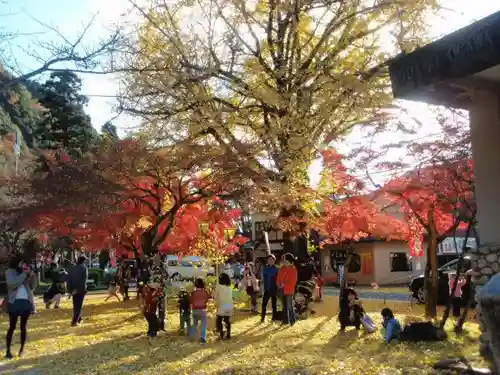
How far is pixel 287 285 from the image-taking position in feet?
37.4

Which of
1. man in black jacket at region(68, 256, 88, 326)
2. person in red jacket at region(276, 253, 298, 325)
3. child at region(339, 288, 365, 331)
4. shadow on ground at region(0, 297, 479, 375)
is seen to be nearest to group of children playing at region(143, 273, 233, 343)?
shadow on ground at region(0, 297, 479, 375)

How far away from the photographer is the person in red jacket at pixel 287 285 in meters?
11.3

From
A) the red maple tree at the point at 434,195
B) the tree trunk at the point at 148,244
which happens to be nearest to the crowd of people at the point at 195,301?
the red maple tree at the point at 434,195

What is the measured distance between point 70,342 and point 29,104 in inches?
1528

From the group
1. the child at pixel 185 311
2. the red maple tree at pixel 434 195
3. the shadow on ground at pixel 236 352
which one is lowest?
the shadow on ground at pixel 236 352

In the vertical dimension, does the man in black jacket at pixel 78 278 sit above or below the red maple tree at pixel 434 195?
below

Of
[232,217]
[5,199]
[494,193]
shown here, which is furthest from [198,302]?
[5,199]

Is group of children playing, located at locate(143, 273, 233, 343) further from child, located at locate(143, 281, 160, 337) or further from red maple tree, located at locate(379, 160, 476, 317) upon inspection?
red maple tree, located at locate(379, 160, 476, 317)

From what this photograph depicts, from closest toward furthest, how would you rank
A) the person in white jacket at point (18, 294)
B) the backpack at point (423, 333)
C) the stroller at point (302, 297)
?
the person in white jacket at point (18, 294) → the backpack at point (423, 333) → the stroller at point (302, 297)

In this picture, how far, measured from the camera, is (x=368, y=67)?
1234cm

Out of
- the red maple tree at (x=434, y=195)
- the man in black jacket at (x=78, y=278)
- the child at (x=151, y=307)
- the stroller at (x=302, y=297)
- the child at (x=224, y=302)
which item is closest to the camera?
A: the child at (x=224, y=302)

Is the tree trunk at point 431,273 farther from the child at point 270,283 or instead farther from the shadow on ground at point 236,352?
the child at point 270,283

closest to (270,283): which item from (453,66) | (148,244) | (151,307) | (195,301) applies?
(195,301)

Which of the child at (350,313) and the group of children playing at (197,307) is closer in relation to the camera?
the group of children playing at (197,307)
